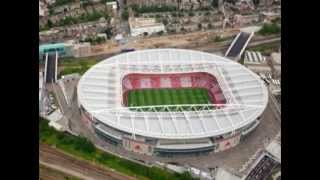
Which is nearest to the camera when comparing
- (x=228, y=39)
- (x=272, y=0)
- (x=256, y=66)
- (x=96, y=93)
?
(x=96, y=93)

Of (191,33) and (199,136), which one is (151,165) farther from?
(191,33)

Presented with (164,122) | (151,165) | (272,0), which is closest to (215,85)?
(164,122)

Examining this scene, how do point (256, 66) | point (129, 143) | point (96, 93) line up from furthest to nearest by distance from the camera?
point (256, 66)
point (96, 93)
point (129, 143)

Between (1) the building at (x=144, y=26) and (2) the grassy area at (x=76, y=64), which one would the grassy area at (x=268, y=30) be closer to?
(1) the building at (x=144, y=26)

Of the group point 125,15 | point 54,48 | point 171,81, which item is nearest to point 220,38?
point 171,81

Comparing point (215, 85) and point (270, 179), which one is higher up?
point (215, 85)

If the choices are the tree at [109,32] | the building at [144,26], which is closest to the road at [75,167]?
the tree at [109,32]

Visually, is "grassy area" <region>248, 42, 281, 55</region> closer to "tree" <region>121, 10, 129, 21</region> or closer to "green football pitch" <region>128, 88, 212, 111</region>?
"green football pitch" <region>128, 88, 212, 111</region>
